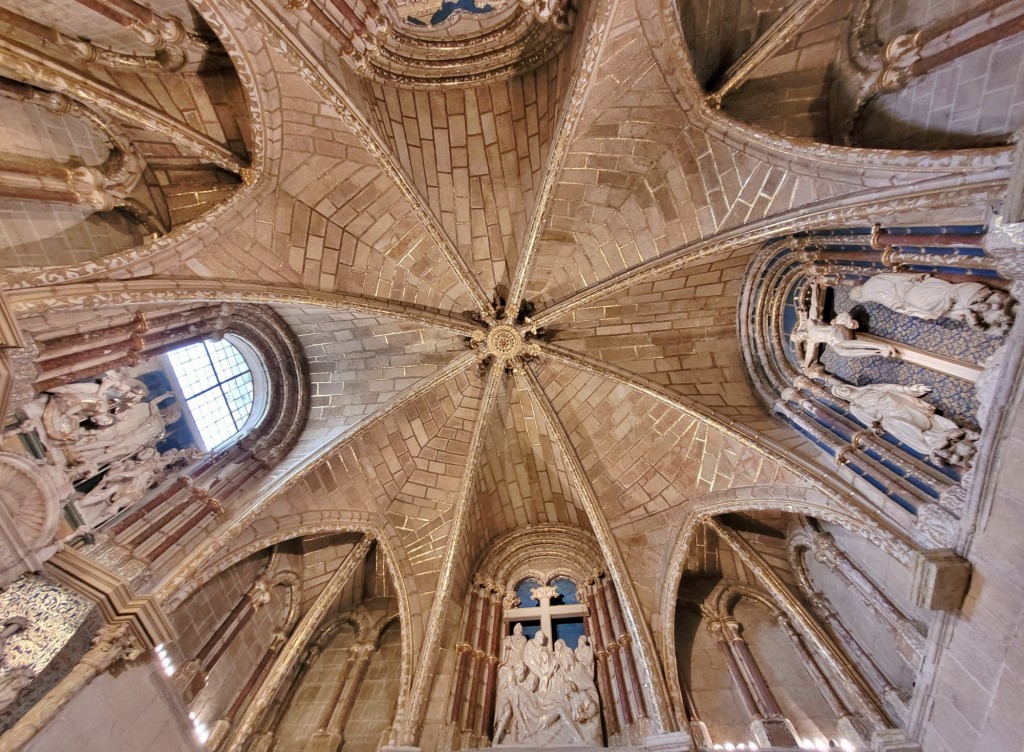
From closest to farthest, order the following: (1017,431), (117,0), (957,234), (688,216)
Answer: (1017,431) → (957,234) → (117,0) → (688,216)

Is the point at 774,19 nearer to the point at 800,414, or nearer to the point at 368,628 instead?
the point at 800,414

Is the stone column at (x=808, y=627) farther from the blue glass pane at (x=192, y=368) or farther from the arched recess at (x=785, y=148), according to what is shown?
the blue glass pane at (x=192, y=368)

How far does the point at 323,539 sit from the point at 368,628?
1.77 metres

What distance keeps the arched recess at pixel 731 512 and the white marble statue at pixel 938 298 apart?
232 centimetres

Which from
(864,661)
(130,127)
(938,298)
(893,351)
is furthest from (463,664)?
(130,127)

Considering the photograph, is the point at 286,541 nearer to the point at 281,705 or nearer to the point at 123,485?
the point at 281,705

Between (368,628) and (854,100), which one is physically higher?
(854,100)

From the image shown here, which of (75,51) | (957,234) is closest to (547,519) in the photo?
(957,234)

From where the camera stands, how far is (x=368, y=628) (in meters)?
9.04

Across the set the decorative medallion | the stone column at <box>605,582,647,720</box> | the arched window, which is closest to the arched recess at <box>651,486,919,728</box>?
the stone column at <box>605,582,647,720</box>

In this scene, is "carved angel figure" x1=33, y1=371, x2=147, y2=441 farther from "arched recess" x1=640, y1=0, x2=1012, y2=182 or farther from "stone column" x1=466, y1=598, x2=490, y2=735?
"arched recess" x1=640, y1=0, x2=1012, y2=182

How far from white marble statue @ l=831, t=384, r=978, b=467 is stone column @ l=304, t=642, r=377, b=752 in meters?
8.33

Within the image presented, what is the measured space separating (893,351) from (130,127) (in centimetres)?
973

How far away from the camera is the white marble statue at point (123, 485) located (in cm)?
572
